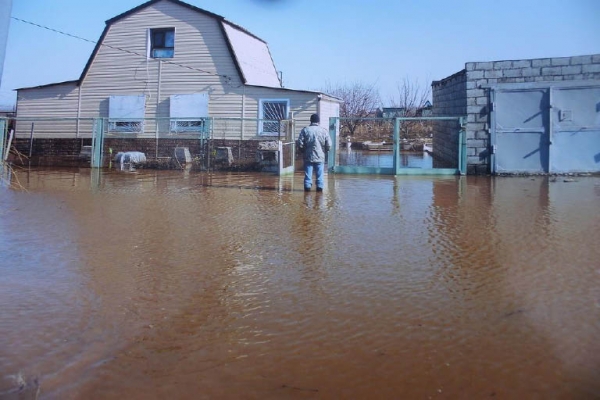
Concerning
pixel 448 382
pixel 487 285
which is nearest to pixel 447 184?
pixel 487 285

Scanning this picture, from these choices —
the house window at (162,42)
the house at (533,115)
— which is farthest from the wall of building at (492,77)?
the house window at (162,42)

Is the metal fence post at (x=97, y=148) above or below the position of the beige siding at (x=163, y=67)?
below

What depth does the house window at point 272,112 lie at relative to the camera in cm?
2089

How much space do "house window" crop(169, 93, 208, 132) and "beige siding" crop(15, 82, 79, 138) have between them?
4.94 metres

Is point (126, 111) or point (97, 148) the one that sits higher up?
point (126, 111)

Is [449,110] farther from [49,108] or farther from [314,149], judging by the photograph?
[49,108]

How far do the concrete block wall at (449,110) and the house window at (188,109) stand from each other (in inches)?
373

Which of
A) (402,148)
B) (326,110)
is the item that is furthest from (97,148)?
(402,148)

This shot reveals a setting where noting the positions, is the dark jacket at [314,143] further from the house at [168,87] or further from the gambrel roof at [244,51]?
the gambrel roof at [244,51]

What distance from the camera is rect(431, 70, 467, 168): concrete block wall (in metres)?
16.0

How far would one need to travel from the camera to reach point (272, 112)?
2114 centimetres

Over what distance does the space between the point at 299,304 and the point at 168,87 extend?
20008mm

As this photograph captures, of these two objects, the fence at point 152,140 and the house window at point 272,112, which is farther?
the house window at point 272,112

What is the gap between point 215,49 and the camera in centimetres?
2192
